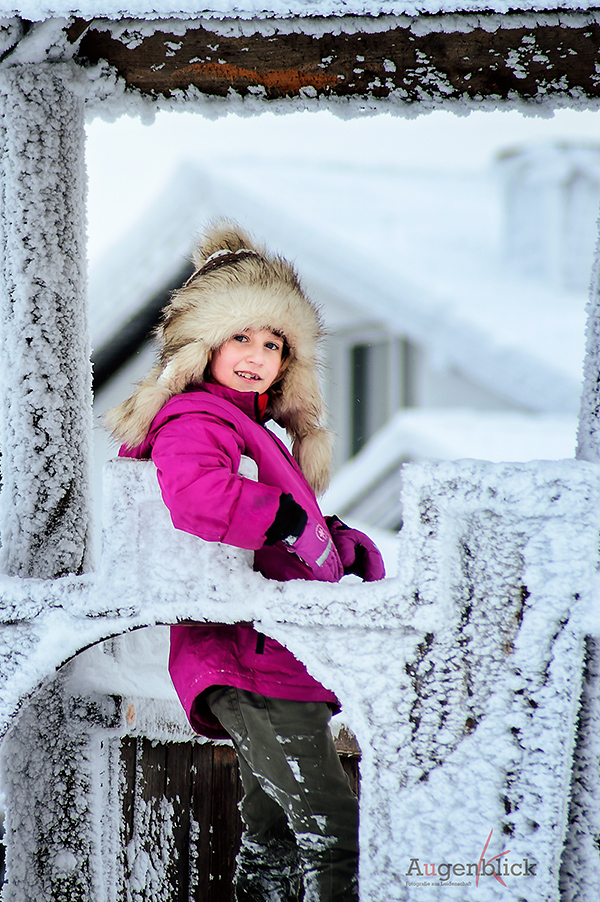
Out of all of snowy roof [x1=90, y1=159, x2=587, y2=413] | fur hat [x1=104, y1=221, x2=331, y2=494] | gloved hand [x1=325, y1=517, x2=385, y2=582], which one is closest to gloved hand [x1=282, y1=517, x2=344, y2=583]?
gloved hand [x1=325, y1=517, x2=385, y2=582]

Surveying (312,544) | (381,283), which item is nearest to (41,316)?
(312,544)

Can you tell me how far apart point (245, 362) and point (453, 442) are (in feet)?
7.87

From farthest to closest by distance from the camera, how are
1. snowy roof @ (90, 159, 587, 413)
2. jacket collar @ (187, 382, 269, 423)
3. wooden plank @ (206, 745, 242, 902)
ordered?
1. snowy roof @ (90, 159, 587, 413)
2. wooden plank @ (206, 745, 242, 902)
3. jacket collar @ (187, 382, 269, 423)

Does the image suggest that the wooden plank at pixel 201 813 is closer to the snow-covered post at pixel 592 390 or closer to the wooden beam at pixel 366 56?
the snow-covered post at pixel 592 390

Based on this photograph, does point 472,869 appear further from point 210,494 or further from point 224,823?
point 224,823

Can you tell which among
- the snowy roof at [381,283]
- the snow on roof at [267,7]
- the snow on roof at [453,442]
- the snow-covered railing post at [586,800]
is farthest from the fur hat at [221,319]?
the snowy roof at [381,283]

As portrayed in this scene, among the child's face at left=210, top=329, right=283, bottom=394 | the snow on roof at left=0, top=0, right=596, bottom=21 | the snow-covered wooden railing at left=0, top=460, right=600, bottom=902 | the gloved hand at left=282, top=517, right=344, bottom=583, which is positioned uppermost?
the snow on roof at left=0, top=0, right=596, bottom=21

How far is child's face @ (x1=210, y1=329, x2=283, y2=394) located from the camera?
151cm

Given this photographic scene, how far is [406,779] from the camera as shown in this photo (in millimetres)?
1207

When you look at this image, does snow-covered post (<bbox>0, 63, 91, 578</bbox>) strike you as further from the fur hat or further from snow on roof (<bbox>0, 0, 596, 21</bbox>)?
snow on roof (<bbox>0, 0, 596, 21</bbox>)

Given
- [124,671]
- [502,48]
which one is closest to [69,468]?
[124,671]

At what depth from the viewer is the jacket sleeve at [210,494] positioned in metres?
1.22

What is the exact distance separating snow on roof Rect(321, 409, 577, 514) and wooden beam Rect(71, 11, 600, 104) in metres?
2.18

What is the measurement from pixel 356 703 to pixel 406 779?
131 mm
